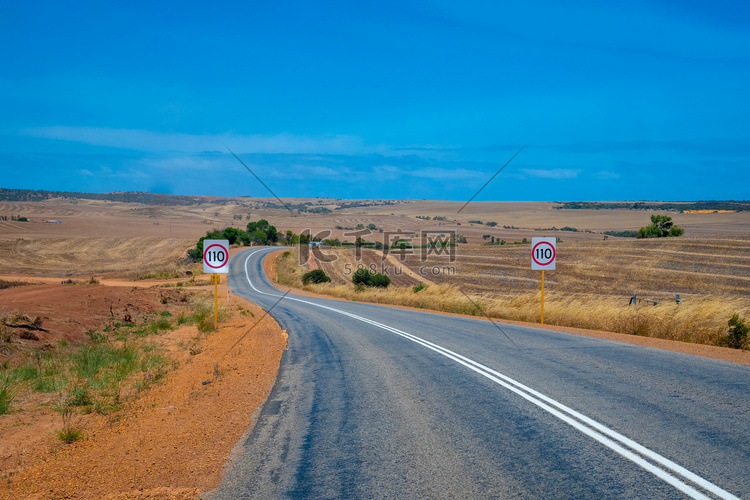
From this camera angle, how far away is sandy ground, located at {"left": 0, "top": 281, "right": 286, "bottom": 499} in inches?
171

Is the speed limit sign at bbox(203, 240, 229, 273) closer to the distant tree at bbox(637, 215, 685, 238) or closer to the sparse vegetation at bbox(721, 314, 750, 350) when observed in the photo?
the sparse vegetation at bbox(721, 314, 750, 350)

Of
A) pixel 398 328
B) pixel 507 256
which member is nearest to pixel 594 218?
pixel 507 256

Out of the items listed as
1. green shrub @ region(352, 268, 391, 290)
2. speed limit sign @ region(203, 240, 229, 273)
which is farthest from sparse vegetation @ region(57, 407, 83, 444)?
green shrub @ region(352, 268, 391, 290)

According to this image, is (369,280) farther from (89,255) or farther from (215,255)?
(89,255)

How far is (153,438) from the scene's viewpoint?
565 centimetres

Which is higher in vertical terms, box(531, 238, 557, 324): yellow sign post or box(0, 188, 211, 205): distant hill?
box(0, 188, 211, 205): distant hill

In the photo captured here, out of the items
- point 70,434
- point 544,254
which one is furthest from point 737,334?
point 70,434

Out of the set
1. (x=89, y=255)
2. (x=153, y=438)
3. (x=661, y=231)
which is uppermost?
(x=661, y=231)

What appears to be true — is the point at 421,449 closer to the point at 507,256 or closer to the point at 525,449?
the point at 525,449

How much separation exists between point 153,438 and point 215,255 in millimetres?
8060

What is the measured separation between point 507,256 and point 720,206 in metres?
133

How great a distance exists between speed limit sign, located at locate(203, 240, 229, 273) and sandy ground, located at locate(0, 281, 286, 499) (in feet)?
9.28

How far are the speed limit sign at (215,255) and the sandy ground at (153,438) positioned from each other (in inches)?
111

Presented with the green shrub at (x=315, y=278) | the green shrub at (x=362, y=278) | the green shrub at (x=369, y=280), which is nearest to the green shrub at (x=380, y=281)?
the green shrub at (x=369, y=280)
